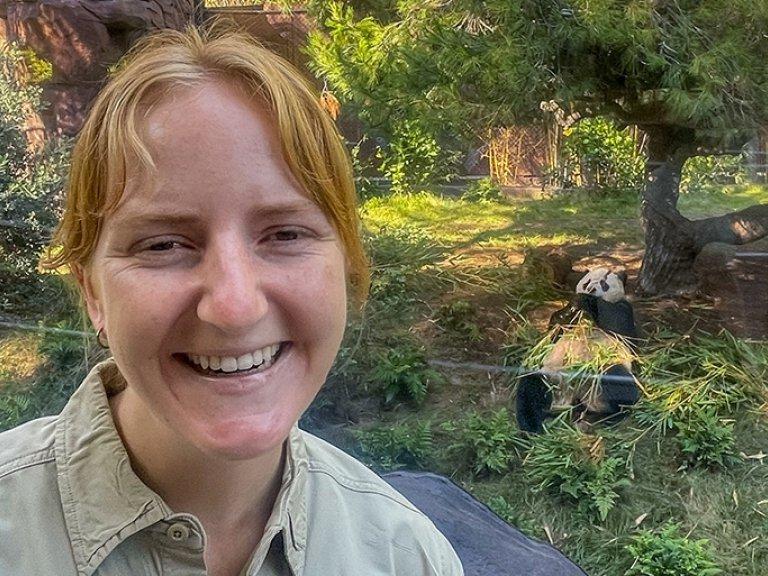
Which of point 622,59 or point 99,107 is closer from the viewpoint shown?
point 99,107

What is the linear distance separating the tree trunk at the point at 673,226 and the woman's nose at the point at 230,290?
3.66 feet

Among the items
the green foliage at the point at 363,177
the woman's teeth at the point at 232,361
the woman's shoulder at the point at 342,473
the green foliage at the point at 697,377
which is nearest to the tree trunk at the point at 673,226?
the green foliage at the point at 697,377

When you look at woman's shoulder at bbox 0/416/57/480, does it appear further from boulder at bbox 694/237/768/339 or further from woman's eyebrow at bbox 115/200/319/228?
boulder at bbox 694/237/768/339

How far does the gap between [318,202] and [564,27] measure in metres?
1.02

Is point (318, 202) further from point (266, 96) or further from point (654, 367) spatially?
point (654, 367)

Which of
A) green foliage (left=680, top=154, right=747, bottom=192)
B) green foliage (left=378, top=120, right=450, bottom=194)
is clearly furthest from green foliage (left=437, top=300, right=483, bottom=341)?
green foliage (left=680, top=154, right=747, bottom=192)

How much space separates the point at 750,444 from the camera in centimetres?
148

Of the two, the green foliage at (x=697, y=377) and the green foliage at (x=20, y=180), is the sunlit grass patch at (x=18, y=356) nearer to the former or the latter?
the green foliage at (x=20, y=180)

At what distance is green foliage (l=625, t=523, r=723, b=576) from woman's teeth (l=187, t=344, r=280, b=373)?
3.63 ft

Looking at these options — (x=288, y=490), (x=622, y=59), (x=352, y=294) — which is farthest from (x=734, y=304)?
(x=288, y=490)

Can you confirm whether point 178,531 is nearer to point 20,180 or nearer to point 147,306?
point 147,306

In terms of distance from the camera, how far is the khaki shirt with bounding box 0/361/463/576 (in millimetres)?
483

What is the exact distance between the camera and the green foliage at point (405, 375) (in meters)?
1.57

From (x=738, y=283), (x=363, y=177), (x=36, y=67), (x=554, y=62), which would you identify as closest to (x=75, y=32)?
(x=36, y=67)
